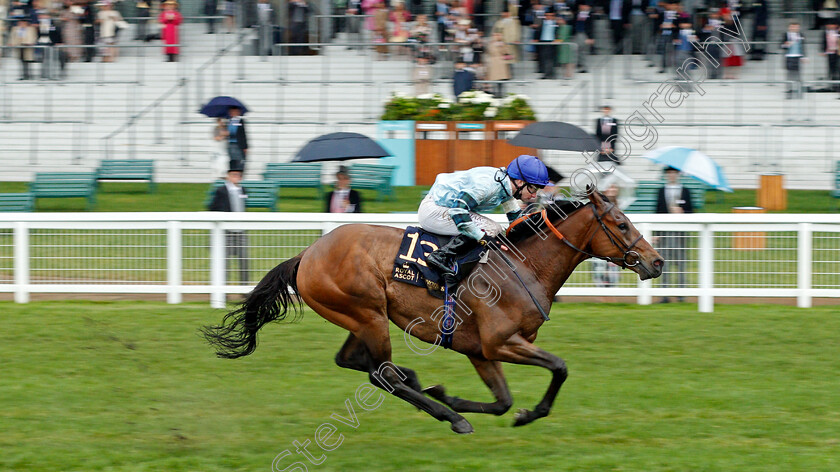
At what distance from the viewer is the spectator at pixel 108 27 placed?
1720 centimetres

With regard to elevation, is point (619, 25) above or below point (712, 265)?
above

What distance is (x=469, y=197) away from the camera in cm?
556

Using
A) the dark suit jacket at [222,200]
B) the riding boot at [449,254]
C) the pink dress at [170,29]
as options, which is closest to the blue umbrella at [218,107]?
the dark suit jacket at [222,200]

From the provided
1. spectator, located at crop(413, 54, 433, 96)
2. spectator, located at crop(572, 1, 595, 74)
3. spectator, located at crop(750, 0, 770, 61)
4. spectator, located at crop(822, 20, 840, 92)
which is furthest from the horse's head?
spectator, located at crop(750, 0, 770, 61)

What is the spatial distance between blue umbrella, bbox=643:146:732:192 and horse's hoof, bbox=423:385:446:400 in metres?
4.52

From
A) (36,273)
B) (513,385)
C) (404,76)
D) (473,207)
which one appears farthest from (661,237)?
(404,76)

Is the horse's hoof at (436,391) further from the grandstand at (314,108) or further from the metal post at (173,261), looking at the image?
the grandstand at (314,108)

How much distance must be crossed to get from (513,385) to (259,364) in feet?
6.27

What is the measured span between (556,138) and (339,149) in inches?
91.8

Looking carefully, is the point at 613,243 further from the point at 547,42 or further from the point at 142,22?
the point at 142,22

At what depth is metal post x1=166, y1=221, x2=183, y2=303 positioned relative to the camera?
29.9ft

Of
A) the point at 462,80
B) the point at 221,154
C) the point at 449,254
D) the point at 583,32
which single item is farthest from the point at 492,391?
the point at 583,32

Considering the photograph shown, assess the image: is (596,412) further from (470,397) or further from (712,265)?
(712,265)

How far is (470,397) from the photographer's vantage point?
625 centimetres
